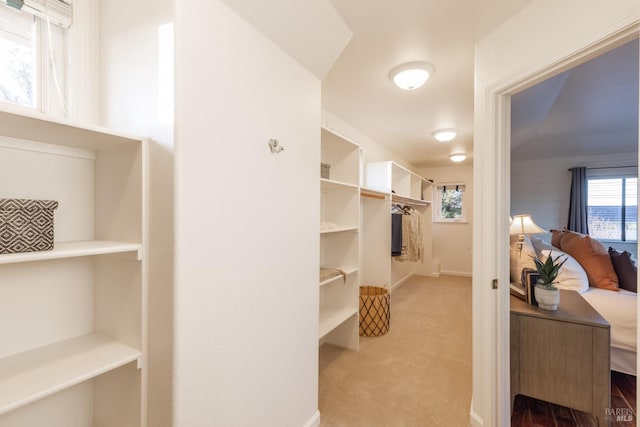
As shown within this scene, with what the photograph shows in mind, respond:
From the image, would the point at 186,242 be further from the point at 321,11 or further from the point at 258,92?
the point at 321,11

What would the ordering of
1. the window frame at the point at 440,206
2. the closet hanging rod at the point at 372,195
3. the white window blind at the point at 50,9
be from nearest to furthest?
1. the white window blind at the point at 50,9
2. the closet hanging rod at the point at 372,195
3. the window frame at the point at 440,206

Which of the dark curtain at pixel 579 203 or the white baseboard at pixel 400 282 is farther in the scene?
the white baseboard at pixel 400 282

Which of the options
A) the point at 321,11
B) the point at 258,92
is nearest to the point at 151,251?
the point at 258,92

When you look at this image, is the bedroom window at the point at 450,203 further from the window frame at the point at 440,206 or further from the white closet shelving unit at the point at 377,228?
the white closet shelving unit at the point at 377,228

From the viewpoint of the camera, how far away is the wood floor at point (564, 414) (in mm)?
1824

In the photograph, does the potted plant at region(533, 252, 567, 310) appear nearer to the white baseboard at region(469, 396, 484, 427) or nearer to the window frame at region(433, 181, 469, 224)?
the white baseboard at region(469, 396, 484, 427)

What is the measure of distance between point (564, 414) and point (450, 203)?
4.90 metres

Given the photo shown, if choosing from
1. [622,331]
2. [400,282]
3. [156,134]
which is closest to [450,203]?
[400,282]

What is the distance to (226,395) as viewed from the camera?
116 centimetres

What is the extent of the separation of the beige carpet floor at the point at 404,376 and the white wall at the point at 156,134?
1277mm

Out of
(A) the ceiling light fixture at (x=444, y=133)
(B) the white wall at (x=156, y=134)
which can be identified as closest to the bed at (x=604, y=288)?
(A) the ceiling light fixture at (x=444, y=133)

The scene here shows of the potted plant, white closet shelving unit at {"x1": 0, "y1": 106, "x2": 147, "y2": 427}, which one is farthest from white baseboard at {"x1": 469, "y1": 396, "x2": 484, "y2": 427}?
white closet shelving unit at {"x1": 0, "y1": 106, "x2": 147, "y2": 427}

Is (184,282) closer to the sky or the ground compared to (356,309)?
closer to the sky

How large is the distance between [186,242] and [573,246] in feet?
12.8
